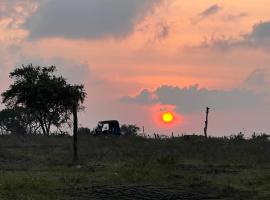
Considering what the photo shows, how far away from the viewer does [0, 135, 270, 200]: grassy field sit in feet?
65.4

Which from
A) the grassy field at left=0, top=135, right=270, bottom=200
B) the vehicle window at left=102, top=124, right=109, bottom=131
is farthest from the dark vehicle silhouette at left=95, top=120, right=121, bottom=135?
the grassy field at left=0, top=135, right=270, bottom=200

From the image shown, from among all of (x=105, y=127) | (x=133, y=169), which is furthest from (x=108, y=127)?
(x=133, y=169)

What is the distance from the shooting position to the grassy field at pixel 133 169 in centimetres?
1994

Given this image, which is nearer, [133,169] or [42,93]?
[133,169]

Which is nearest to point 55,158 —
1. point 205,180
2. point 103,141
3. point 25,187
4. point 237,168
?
point 103,141

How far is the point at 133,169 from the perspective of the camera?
27781mm

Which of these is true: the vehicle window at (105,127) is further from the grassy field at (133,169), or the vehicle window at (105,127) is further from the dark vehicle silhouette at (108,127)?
the grassy field at (133,169)

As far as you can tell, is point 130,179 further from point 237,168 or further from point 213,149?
point 213,149

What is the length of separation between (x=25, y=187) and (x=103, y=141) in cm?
2731

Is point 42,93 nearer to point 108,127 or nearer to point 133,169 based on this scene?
point 108,127

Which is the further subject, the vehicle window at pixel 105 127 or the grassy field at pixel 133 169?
the vehicle window at pixel 105 127

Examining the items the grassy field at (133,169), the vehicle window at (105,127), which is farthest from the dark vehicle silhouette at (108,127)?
the grassy field at (133,169)

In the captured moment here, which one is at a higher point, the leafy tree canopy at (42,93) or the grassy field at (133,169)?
the leafy tree canopy at (42,93)

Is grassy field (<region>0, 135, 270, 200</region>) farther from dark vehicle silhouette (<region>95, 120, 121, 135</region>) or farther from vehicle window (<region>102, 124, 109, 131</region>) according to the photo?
vehicle window (<region>102, 124, 109, 131</region>)
